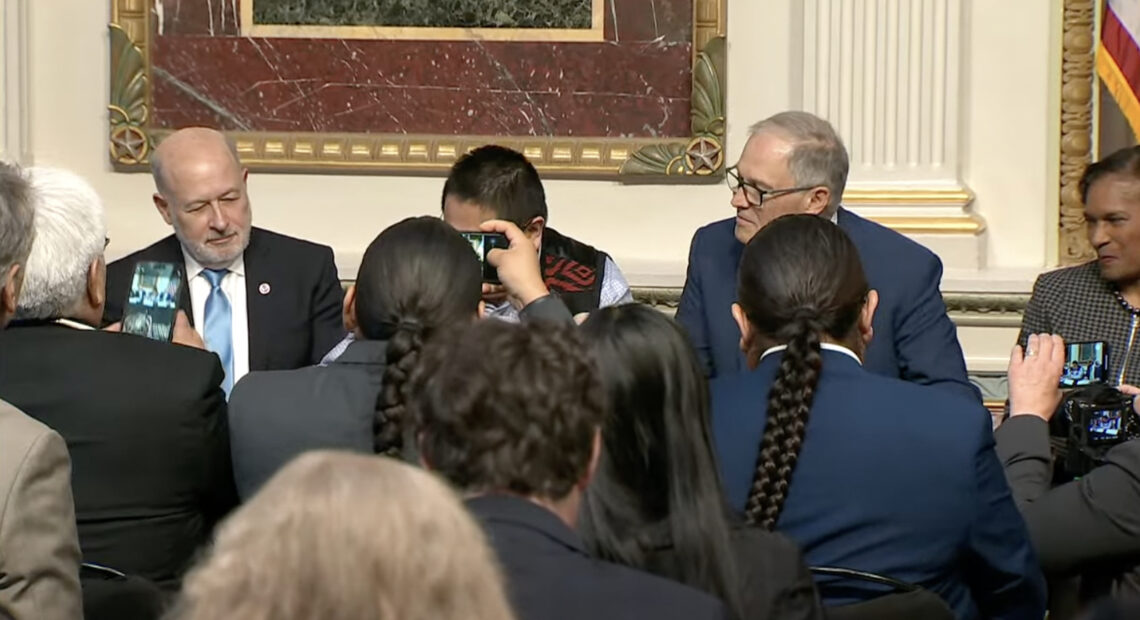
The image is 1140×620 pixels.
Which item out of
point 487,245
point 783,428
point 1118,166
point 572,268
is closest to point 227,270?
point 572,268

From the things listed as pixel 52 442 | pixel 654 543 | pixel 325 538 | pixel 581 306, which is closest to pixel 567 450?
pixel 654 543

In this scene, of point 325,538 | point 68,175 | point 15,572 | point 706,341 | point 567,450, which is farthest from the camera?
point 706,341

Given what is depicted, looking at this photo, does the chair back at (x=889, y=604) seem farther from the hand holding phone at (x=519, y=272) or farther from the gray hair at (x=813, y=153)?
the gray hair at (x=813, y=153)

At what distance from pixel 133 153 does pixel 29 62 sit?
0.49 meters

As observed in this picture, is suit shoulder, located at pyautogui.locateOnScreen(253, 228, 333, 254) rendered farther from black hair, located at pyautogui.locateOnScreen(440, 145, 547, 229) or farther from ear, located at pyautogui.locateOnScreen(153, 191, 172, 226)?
black hair, located at pyautogui.locateOnScreen(440, 145, 547, 229)

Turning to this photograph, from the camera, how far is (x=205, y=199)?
4.32 m

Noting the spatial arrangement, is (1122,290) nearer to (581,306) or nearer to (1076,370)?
(1076,370)

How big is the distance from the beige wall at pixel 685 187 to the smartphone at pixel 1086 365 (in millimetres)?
2167

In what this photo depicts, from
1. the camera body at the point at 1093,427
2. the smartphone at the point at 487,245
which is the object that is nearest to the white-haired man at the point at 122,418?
the smartphone at the point at 487,245

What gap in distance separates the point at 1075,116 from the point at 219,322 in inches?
120

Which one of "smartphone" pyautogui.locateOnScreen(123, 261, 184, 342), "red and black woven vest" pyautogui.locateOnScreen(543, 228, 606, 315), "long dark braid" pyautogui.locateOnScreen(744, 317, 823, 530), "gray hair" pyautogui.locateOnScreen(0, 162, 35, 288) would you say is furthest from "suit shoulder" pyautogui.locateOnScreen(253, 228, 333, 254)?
"long dark braid" pyautogui.locateOnScreen(744, 317, 823, 530)

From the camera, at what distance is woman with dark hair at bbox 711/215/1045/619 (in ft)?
9.00

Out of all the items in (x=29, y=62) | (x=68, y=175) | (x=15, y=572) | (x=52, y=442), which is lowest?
(x=15, y=572)

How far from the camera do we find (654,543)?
2283 mm
